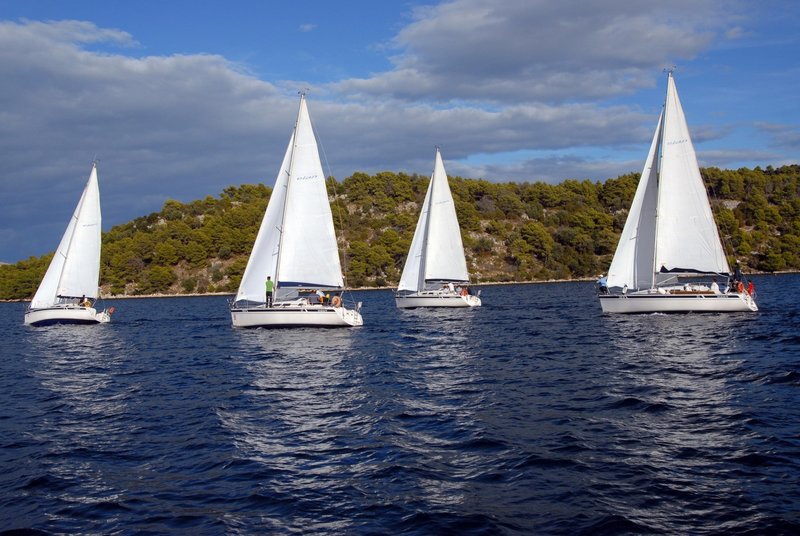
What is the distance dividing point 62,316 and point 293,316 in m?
16.3

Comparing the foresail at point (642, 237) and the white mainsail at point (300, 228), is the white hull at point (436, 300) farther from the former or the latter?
the white mainsail at point (300, 228)

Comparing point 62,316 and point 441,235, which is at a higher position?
point 441,235

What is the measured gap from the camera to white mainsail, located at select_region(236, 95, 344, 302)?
2953cm

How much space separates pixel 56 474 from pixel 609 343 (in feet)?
58.8

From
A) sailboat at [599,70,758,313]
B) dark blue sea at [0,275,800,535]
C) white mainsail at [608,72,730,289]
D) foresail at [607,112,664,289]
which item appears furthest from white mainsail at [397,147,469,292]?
dark blue sea at [0,275,800,535]

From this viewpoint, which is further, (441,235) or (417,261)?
(417,261)

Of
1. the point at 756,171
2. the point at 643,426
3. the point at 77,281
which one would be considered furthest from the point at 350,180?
the point at 643,426

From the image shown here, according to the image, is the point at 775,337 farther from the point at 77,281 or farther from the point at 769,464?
the point at 77,281

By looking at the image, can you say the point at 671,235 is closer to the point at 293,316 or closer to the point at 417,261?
the point at 417,261

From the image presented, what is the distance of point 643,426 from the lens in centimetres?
1130

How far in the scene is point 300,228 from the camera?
29.7 m

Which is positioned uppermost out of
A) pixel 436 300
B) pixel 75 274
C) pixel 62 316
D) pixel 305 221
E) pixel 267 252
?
pixel 305 221

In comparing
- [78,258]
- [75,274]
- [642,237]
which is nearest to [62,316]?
[75,274]

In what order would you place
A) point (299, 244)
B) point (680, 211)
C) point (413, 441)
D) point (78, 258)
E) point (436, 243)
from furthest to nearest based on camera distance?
1. point (436, 243)
2. point (78, 258)
3. point (680, 211)
4. point (299, 244)
5. point (413, 441)
